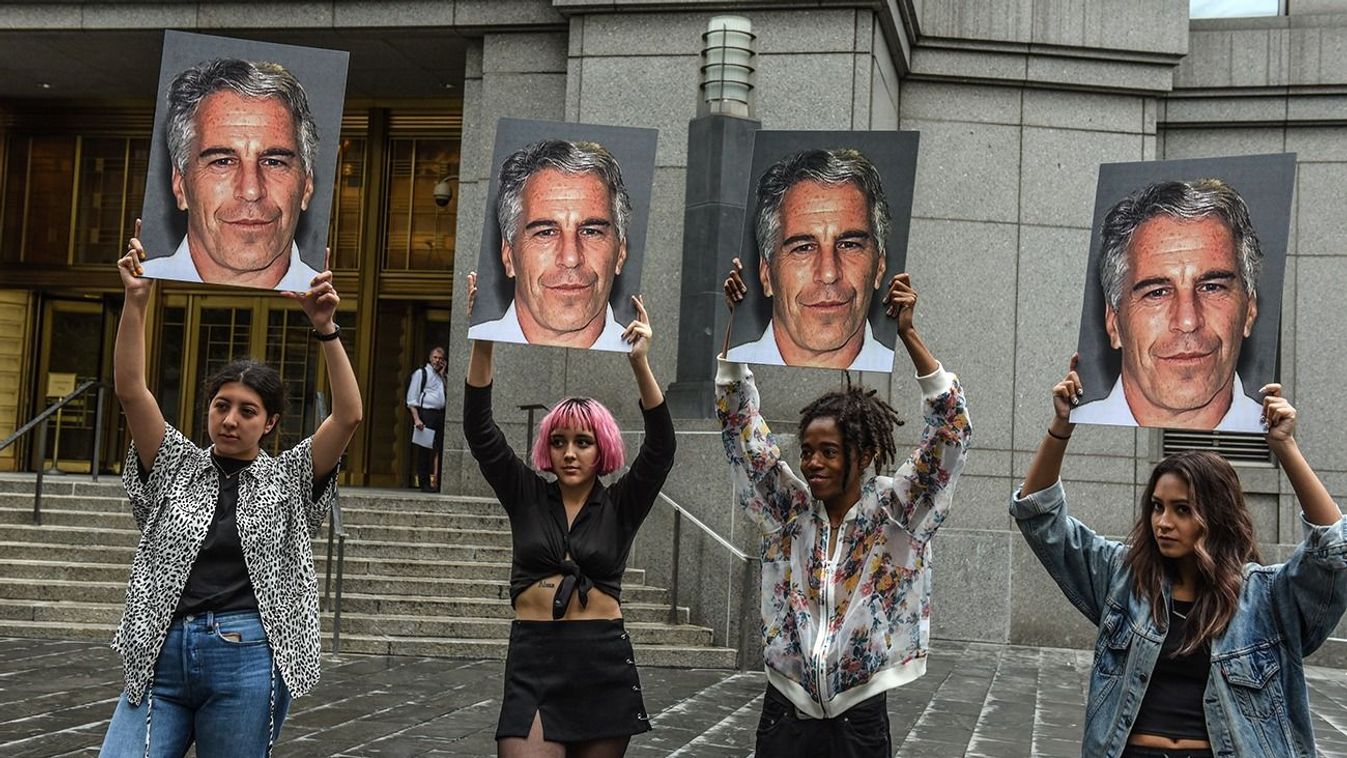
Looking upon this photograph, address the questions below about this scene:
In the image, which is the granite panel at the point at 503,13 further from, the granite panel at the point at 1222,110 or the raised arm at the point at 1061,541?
the raised arm at the point at 1061,541

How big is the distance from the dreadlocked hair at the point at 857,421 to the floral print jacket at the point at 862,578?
11 cm

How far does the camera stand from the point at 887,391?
15766 millimetres

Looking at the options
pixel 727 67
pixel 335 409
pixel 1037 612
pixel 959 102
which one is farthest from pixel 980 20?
pixel 335 409

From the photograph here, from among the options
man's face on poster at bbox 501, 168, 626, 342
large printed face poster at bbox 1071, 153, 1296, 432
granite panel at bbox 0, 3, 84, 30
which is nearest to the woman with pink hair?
man's face on poster at bbox 501, 168, 626, 342

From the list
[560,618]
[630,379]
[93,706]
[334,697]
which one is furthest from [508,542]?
[560,618]

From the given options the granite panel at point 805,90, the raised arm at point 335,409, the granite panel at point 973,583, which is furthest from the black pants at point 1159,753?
the granite panel at point 805,90

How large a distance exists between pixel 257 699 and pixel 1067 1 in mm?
14122

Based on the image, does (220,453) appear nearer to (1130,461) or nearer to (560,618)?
(560,618)

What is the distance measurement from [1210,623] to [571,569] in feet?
6.11

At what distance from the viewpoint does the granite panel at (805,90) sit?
47.0ft

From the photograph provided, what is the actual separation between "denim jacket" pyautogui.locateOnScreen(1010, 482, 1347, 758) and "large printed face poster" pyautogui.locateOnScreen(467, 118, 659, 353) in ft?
7.77

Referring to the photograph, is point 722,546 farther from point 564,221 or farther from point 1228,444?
point 1228,444

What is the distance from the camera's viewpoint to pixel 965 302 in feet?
51.9

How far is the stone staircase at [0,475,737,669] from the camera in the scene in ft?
37.5
